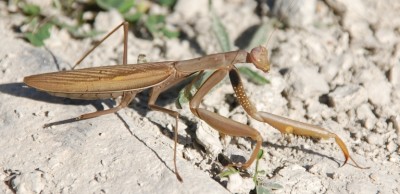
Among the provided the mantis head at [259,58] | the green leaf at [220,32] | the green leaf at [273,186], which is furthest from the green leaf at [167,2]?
the green leaf at [273,186]

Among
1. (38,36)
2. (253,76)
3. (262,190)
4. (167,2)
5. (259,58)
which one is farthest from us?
(167,2)

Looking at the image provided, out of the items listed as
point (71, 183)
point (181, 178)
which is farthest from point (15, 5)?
point (181, 178)

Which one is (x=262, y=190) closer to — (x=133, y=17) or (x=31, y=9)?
(x=133, y=17)

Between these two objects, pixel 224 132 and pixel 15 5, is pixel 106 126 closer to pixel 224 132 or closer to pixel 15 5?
pixel 224 132

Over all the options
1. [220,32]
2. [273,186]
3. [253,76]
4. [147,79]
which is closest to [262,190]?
[273,186]

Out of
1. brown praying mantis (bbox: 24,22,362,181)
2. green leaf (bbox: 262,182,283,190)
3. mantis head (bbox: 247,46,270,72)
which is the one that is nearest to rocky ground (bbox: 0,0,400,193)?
green leaf (bbox: 262,182,283,190)

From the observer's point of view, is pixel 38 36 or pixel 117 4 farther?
pixel 117 4

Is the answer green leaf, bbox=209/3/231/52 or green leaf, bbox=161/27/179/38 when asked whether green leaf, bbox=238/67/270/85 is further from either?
green leaf, bbox=161/27/179/38
